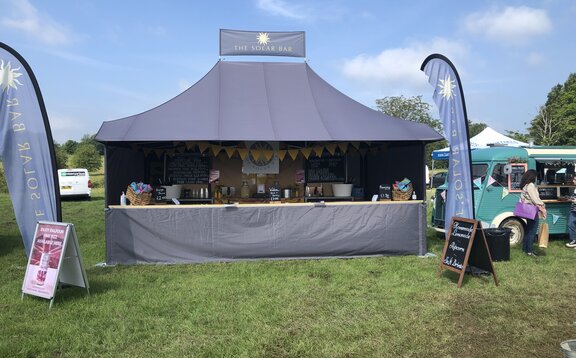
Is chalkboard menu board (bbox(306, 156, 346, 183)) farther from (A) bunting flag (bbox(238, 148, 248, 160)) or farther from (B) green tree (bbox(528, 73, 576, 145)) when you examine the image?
(B) green tree (bbox(528, 73, 576, 145))

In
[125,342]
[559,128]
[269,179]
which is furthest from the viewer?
[559,128]

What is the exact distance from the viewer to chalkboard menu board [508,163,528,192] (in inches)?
330

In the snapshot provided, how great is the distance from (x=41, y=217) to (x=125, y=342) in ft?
8.14

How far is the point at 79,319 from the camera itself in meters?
4.34

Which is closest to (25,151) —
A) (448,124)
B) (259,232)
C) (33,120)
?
(33,120)

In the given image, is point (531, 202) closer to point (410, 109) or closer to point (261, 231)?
point (261, 231)

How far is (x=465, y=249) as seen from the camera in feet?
18.6

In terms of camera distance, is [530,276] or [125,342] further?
[530,276]

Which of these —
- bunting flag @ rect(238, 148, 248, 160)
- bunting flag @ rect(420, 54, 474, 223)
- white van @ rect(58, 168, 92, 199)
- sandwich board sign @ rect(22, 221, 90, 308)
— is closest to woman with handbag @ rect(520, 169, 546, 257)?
bunting flag @ rect(420, 54, 474, 223)

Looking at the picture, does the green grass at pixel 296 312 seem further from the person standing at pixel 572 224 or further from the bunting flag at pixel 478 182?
the bunting flag at pixel 478 182

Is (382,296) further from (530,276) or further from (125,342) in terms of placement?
(125,342)

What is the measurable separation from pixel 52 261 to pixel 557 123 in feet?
142

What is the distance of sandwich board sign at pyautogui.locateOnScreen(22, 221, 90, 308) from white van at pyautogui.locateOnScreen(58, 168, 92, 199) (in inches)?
625

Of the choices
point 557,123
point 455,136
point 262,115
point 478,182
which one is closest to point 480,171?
point 478,182
